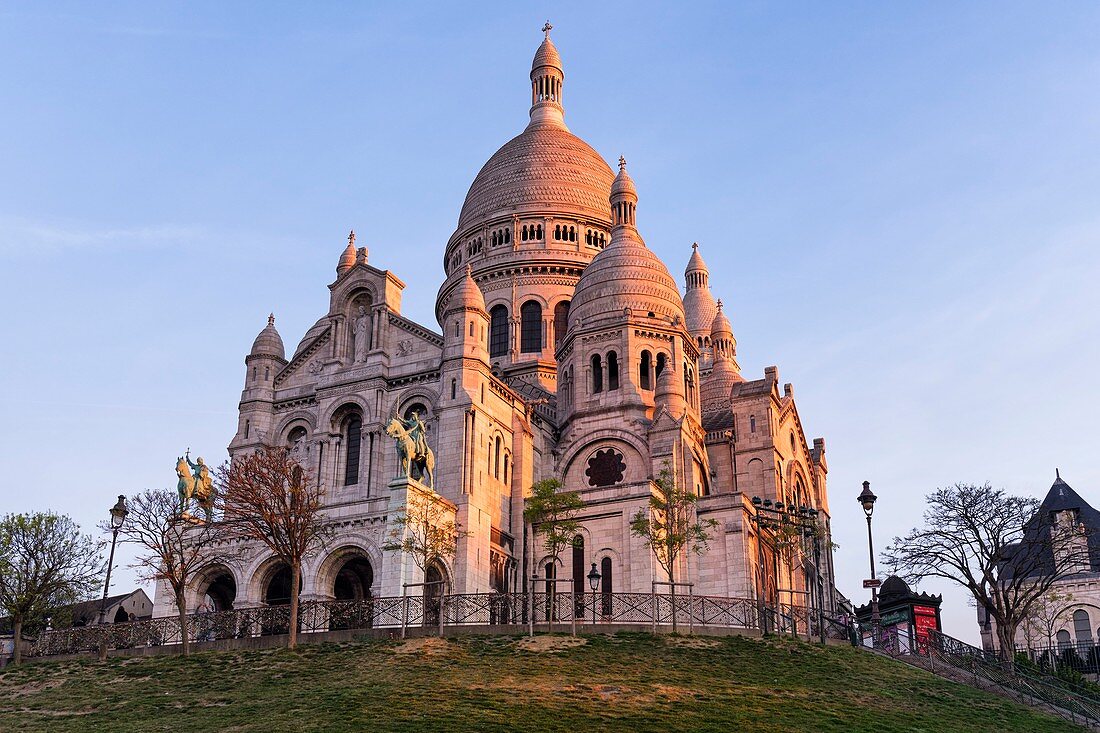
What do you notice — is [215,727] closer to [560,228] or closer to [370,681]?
[370,681]

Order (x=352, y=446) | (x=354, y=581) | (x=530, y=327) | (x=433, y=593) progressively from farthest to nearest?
1. (x=530, y=327)
2. (x=352, y=446)
3. (x=354, y=581)
4. (x=433, y=593)

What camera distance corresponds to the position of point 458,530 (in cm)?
5253

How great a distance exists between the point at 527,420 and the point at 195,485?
17590 mm

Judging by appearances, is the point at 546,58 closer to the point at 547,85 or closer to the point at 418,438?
the point at 547,85

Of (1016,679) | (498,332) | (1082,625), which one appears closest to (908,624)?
(1016,679)

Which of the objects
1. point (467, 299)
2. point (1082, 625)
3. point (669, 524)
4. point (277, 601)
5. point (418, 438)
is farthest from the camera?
point (1082, 625)

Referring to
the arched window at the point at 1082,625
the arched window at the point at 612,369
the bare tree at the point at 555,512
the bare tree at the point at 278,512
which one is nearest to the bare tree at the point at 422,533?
the bare tree at the point at 278,512

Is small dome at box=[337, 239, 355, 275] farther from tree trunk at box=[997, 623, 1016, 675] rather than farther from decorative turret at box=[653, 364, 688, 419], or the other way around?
tree trunk at box=[997, 623, 1016, 675]

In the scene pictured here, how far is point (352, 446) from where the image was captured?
2343 inches

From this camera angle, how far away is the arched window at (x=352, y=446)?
58.8 m

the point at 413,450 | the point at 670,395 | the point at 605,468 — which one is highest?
the point at 670,395

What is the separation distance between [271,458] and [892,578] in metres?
36.7

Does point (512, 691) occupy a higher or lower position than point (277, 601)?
lower

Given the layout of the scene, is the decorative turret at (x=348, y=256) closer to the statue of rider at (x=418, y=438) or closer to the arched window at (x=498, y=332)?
the arched window at (x=498, y=332)
